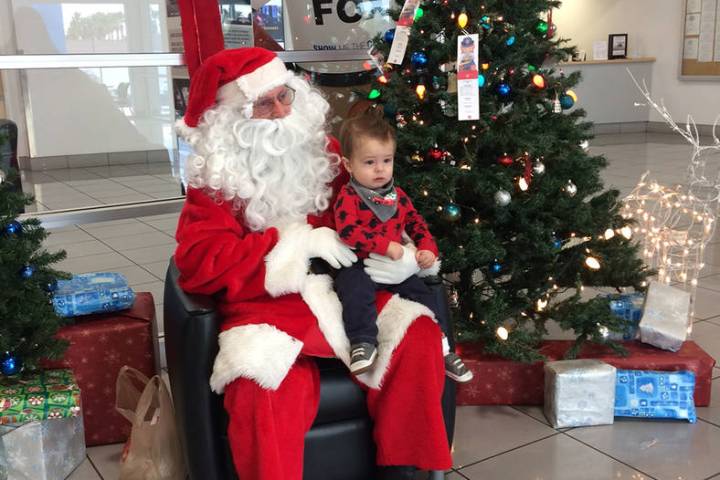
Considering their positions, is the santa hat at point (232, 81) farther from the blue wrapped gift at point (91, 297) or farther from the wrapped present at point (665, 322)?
the wrapped present at point (665, 322)

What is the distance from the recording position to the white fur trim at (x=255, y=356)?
62.9 inches

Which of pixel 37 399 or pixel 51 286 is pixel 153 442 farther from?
pixel 51 286

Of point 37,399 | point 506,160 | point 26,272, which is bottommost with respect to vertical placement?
point 37,399

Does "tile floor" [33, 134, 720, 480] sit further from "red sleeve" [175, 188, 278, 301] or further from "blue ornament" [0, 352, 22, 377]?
"red sleeve" [175, 188, 278, 301]

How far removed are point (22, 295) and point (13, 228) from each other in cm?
18

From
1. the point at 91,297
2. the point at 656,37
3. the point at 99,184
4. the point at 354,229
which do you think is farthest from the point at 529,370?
the point at 656,37

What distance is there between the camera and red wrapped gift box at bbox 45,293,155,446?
2.17m

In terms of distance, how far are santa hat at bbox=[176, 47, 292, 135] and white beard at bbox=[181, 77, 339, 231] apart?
3 cm

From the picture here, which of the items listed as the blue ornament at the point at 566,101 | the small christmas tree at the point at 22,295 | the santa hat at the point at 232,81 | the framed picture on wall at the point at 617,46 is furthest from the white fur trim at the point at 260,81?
the framed picture on wall at the point at 617,46

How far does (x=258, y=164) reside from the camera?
1945mm

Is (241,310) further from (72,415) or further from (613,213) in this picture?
(613,213)

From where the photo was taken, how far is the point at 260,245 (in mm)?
1812

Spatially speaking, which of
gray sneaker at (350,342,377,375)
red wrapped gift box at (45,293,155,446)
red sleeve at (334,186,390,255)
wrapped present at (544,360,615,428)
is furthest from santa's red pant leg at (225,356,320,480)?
wrapped present at (544,360,615,428)

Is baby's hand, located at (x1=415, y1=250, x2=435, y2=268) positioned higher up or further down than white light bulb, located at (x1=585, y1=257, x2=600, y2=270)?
higher up
